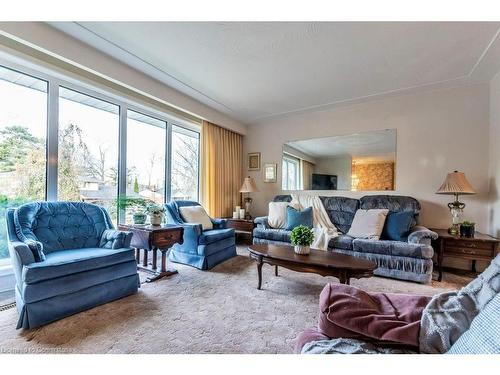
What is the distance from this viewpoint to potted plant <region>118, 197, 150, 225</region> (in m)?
3.00

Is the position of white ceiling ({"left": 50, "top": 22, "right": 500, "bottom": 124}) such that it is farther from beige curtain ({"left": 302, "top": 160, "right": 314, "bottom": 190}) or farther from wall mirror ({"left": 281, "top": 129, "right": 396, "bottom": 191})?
beige curtain ({"left": 302, "top": 160, "right": 314, "bottom": 190})

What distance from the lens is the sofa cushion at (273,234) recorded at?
3551 millimetres

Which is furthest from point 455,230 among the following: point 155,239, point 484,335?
point 155,239

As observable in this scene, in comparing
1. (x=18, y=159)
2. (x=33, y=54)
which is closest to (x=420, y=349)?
(x=18, y=159)

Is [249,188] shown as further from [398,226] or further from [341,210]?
[398,226]

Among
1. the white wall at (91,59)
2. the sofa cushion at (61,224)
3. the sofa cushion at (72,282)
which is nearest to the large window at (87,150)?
the sofa cushion at (61,224)

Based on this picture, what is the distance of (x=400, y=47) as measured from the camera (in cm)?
235

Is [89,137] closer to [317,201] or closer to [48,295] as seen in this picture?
[48,295]

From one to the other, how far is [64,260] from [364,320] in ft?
7.12

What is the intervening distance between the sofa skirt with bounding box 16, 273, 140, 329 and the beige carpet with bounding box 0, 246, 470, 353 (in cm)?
6

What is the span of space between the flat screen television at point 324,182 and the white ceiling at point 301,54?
1.34m

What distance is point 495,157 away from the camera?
2.91 metres

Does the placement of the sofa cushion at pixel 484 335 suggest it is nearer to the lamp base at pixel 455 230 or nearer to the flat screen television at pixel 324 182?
the lamp base at pixel 455 230
